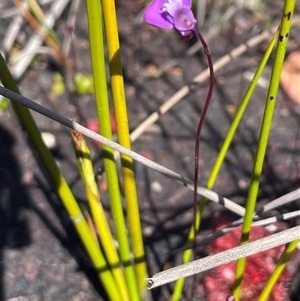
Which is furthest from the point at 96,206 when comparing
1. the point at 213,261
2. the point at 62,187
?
the point at 213,261

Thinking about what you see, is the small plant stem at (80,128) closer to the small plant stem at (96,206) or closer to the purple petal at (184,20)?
the small plant stem at (96,206)

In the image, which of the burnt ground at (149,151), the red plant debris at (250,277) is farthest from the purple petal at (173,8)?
the red plant debris at (250,277)

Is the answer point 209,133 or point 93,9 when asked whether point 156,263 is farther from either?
point 93,9

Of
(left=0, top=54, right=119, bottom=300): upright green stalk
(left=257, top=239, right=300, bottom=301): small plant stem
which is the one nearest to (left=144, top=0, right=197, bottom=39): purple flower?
(left=0, top=54, right=119, bottom=300): upright green stalk

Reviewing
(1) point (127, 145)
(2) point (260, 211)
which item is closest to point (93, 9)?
(1) point (127, 145)

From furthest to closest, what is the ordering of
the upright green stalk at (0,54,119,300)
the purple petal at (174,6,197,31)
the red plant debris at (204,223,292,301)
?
the red plant debris at (204,223,292,301) < the upright green stalk at (0,54,119,300) < the purple petal at (174,6,197,31)

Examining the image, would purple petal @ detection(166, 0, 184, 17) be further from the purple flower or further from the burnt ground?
the burnt ground

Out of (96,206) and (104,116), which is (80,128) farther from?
(96,206)
